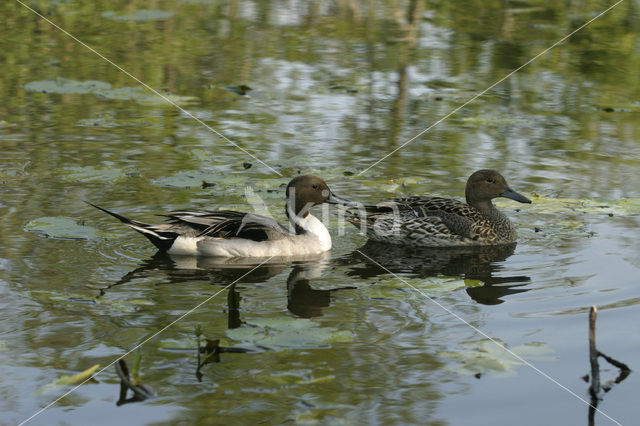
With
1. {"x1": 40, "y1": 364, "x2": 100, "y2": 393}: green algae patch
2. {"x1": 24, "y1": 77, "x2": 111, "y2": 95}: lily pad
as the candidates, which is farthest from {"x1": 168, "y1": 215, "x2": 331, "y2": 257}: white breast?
{"x1": 24, "y1": 77, "x2": 111, "y2": 95}: lily pad

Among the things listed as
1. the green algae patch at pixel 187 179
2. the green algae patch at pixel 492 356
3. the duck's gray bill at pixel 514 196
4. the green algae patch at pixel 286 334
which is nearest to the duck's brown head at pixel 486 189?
the duck's gray bill at pixel 514 196

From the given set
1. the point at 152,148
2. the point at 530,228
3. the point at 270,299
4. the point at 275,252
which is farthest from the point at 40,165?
the point at 530,228

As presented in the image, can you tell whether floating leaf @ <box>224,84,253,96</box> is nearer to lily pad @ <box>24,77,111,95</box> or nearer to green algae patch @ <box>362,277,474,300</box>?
lily pad @ <box>24,77,111,95</box>

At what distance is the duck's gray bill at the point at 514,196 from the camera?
8.79 meters

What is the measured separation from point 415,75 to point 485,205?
16.6 ft

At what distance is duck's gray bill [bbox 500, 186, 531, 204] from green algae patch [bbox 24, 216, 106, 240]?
3.61m

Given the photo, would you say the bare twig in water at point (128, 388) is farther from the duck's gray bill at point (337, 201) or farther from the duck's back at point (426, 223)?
the duck's back at point (426, 223)

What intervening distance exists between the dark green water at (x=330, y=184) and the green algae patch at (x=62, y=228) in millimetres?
27

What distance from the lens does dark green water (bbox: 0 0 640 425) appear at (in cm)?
538

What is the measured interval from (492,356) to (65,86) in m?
8.33
